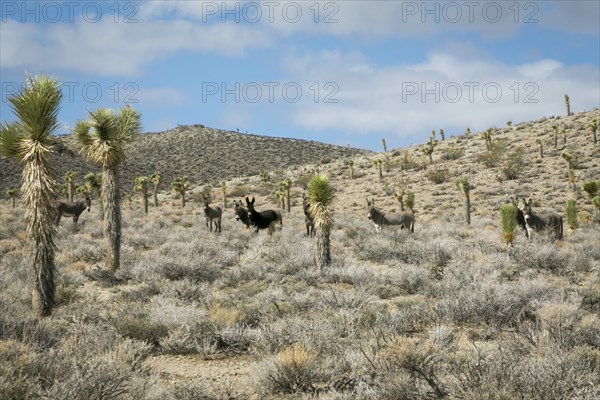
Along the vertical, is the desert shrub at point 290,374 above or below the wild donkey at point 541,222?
below

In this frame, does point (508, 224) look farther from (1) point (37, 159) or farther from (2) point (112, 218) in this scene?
(1) point (37, 159)

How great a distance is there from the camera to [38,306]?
10.3m

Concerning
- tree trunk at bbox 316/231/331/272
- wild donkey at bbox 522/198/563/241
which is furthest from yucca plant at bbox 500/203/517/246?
tree trunk at bbox 316/231/331/272

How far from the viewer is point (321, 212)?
53.3 ft

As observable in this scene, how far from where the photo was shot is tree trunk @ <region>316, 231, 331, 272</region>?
53.5ft

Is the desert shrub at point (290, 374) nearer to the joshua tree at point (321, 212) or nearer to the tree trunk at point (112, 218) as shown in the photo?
the joshua tree at point (321, 212)

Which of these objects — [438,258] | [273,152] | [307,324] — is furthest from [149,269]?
[273,152]

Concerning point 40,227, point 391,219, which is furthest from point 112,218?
point 391,219

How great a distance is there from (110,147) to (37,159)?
5559 mm

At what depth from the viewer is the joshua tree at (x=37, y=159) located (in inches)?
410

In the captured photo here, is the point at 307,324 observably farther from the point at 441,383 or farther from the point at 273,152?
the point at 273,152

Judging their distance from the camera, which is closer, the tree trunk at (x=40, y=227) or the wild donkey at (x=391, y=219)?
the tree trunk at (x=40, y=227)

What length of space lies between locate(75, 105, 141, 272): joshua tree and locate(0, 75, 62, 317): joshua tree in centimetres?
529

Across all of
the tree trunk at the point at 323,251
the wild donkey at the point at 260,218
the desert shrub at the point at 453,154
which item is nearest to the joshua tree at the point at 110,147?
the tree trunk at the point at 323,251
